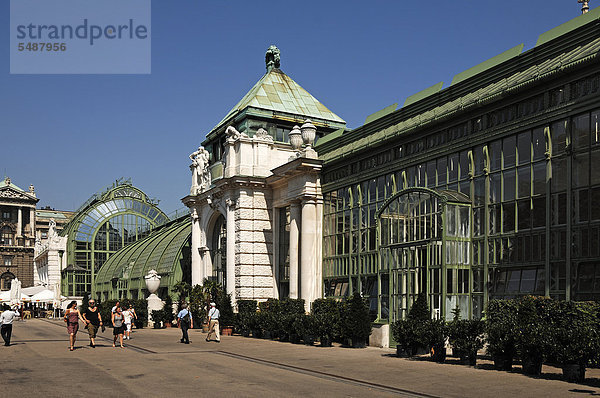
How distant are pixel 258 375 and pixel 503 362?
6.78m

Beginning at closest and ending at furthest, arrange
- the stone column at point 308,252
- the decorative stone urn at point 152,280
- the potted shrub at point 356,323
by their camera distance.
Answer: the potted shrub at point 356,323
the stone column at point 308,252
the decorative stone urn at point 152,280

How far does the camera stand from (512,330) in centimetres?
1836

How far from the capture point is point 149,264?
5912 centimetres

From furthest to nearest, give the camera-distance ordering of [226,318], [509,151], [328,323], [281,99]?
1. [281,99]
2. [226,318]
3. [328,323]
4. [509,151]

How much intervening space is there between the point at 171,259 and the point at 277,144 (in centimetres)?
1666

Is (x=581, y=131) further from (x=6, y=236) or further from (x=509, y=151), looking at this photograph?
(x=6, y=236)

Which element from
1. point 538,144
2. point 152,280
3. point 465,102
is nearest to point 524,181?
point 538,144

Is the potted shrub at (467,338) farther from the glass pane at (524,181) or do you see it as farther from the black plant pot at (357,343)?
the black plant pot at (357,343)

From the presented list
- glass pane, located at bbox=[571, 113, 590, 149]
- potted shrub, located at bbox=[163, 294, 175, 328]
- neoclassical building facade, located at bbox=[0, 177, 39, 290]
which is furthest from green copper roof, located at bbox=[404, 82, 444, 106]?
neoclassical building facade, located at bbox=[0, 177, 39, 290]

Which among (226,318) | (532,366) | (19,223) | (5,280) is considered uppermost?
(19,223)

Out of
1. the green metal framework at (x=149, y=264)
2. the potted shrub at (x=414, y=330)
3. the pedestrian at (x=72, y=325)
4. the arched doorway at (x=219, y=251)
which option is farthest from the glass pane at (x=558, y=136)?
the green metal framework at (x=149, y=264)

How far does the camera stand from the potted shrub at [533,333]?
56.4 feet

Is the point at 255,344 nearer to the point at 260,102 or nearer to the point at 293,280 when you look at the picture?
the point at 293,280

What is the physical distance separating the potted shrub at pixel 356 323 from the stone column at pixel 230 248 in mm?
15199
